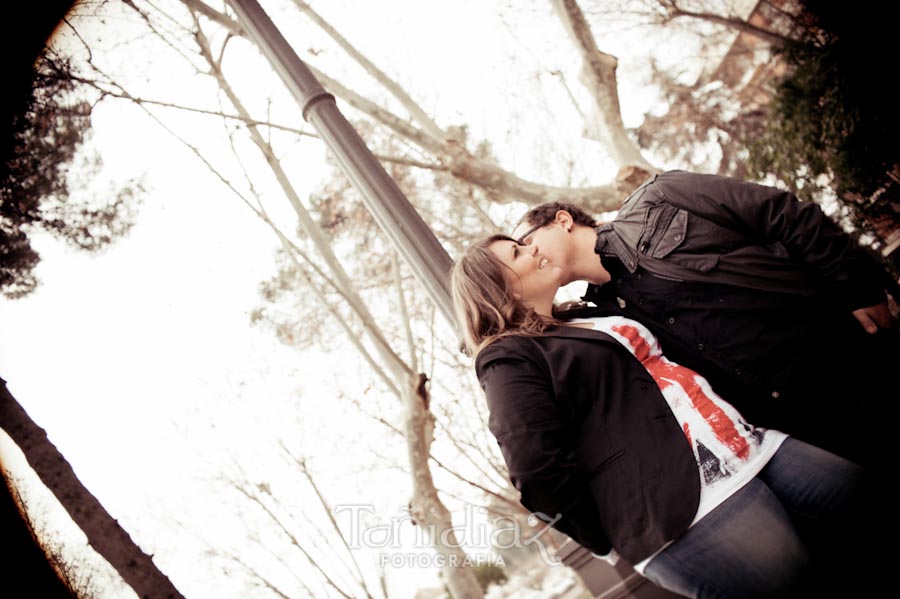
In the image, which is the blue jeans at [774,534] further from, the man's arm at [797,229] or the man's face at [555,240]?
the man's face at [555,240]

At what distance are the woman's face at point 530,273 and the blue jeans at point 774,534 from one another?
3.18 feet

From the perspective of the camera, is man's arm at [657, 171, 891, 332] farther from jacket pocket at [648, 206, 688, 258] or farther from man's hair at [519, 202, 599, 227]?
man's hair at [519, 202, 599, 227]

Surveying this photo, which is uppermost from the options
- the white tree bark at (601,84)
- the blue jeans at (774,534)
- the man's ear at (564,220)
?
the white tree bark at (601,84)

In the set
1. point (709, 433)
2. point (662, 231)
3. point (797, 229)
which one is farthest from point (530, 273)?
point (797, 229)

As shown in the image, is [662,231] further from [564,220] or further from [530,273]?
[530,273]

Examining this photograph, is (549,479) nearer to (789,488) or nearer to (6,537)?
(789,488)

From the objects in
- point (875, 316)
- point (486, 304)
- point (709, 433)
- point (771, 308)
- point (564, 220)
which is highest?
point (564, 220)

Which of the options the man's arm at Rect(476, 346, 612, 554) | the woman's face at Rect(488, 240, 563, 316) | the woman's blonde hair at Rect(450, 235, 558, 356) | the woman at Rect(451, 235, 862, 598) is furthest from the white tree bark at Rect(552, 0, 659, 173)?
the man's arm at Rect(476, 346, 612, 554)

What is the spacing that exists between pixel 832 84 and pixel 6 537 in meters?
8.29

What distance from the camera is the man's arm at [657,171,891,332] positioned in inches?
75.4

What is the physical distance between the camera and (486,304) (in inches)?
78.0

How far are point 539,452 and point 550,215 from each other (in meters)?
1.18

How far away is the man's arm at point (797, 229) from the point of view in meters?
1.92

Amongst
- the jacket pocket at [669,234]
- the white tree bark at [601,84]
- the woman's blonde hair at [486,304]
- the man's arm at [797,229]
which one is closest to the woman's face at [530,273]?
the woman's blonde hair at [486,304]
